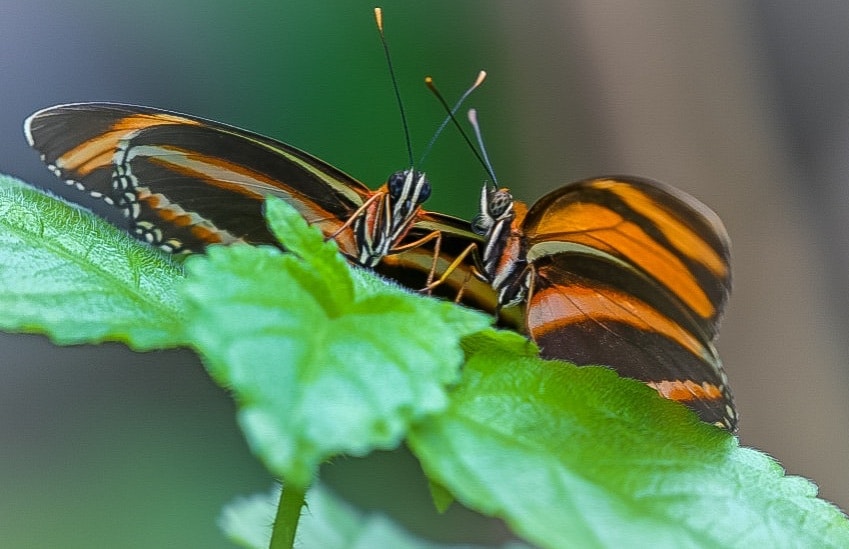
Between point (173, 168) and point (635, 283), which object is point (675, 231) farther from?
point (173, 168)

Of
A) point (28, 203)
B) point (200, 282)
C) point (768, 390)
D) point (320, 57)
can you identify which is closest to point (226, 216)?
point (28, 203)

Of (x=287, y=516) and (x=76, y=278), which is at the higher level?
(x=76, y=278)

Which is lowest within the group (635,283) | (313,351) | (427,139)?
(427,139)

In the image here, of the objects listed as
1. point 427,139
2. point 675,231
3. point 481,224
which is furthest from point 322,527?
point 427,139

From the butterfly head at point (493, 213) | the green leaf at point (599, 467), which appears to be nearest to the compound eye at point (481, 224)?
the butterfly head at point (493, 213)

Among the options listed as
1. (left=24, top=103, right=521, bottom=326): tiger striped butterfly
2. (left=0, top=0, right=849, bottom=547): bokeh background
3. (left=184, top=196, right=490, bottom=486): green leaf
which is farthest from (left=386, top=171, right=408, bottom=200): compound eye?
(left=0, top=0, right=849, bottom=547): bokeh background

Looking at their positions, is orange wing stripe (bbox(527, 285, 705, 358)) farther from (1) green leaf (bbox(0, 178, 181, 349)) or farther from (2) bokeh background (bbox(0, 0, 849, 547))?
(2) bokeh background (bbox(0, 0, 849, 547))

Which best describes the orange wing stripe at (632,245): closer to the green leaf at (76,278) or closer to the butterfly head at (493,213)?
the butterfly head at (493,213)
